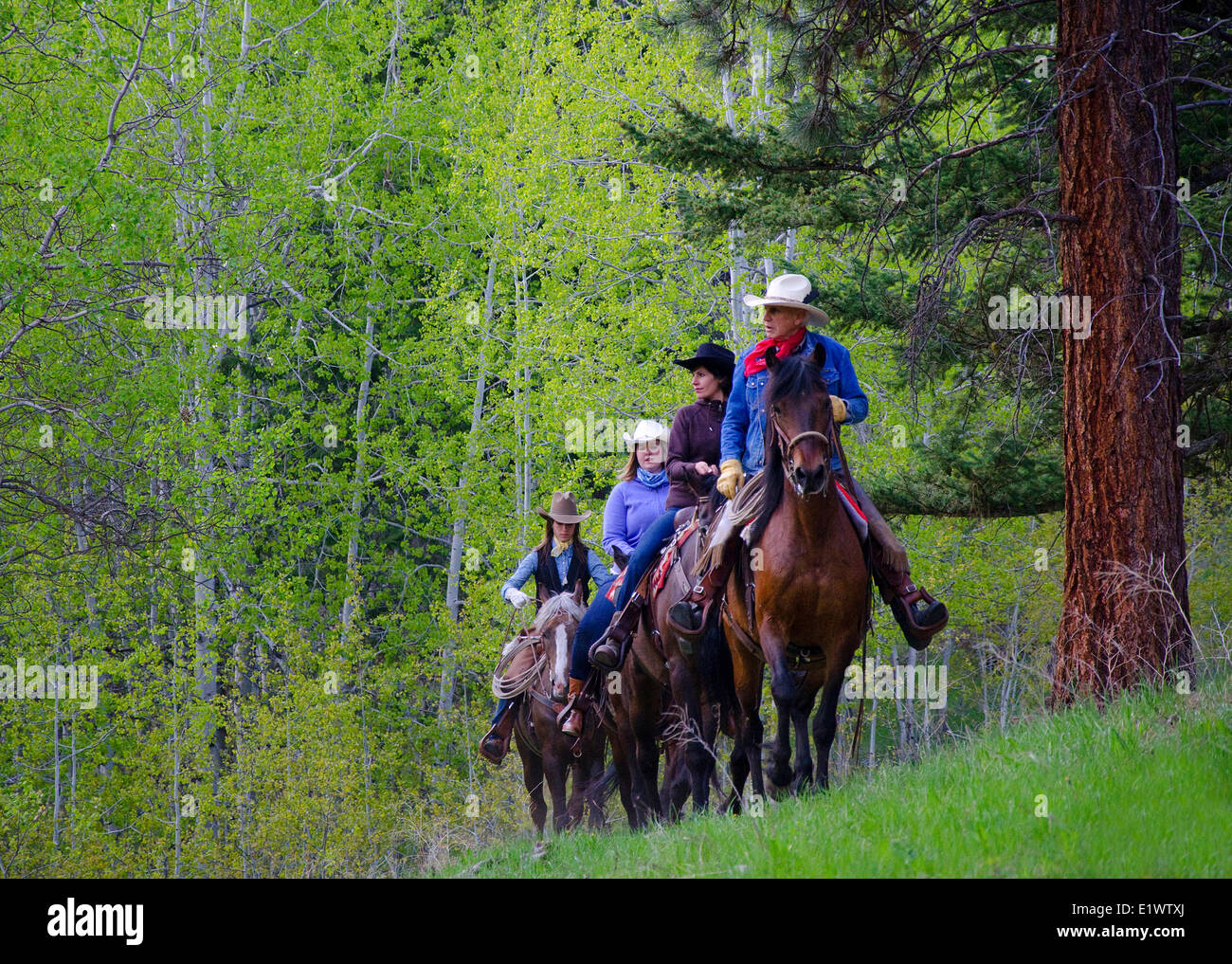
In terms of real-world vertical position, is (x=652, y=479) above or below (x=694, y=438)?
below

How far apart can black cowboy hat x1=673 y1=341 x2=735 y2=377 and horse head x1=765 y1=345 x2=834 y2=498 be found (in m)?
2.49

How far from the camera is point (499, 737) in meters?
13.7

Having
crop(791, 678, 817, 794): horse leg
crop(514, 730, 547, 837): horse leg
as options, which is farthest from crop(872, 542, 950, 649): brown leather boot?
crop(514, 730, 547, 837): horse leg

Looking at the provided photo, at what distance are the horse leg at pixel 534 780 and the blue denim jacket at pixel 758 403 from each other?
239 inches

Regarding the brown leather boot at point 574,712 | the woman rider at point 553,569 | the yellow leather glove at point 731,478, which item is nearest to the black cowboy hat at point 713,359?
the yellow leather glove at point 731,478

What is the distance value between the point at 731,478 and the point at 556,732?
5369mm

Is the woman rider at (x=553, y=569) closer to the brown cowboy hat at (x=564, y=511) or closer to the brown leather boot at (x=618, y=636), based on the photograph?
the brown cowboy hat at (x=564, y=511)

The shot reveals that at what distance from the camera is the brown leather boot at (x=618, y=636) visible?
34.6ft

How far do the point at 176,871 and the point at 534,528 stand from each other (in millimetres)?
9084

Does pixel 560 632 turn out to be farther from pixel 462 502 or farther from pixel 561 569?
pixel 462 502

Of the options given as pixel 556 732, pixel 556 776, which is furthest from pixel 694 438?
pixel 556 776

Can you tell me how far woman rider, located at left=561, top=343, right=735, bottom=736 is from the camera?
407 inches

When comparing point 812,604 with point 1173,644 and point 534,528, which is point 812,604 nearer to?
point 1173,644

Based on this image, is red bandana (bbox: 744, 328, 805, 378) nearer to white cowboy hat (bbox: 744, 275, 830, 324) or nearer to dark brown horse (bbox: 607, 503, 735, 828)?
white cowboy hat (bbox: 744, 275, 830, 324)
